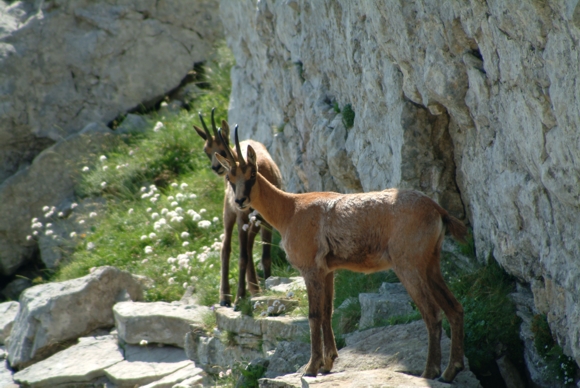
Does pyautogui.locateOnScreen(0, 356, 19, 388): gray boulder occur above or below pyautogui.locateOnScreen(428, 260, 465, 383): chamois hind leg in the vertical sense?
below

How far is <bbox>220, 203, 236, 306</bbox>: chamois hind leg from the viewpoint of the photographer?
30.8 feet

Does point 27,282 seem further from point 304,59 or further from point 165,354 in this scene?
point 304,59

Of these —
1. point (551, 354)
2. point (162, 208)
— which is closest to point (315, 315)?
point (551, 354)

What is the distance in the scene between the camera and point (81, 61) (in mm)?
18125

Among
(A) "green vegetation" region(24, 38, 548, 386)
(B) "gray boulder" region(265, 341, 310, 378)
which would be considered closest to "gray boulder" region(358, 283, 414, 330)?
(A) "green vegetation" region(24, 38, 548, 386)

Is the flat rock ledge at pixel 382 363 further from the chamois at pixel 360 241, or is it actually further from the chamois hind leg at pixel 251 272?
the chamois hind leg at pixel 251 272

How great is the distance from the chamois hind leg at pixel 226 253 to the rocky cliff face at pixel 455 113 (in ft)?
5.37

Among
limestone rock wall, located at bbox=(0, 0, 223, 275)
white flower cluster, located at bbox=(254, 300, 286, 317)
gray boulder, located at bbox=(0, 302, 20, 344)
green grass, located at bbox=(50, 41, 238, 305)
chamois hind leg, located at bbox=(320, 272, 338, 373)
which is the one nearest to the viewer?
chamois hind leg, located at bbox=(320, 272, 338, 373)

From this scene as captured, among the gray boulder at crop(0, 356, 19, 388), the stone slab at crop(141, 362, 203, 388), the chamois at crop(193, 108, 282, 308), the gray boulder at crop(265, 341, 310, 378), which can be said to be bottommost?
the gray boulder at crop(0, 356, 19, 388)

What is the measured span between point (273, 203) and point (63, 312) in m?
6.25

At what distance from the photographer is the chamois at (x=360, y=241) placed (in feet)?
19.0

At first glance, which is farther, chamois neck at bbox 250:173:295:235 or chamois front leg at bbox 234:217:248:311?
chamois front leg at bbox 234:217:248:311

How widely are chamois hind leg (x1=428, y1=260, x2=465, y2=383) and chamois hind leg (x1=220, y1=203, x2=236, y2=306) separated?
12.9 feet

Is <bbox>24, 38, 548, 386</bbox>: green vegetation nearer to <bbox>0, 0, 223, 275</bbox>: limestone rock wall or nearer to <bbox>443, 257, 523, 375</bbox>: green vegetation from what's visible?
<bbox>443, 257, 523, 375</bbox>: green vegetation
